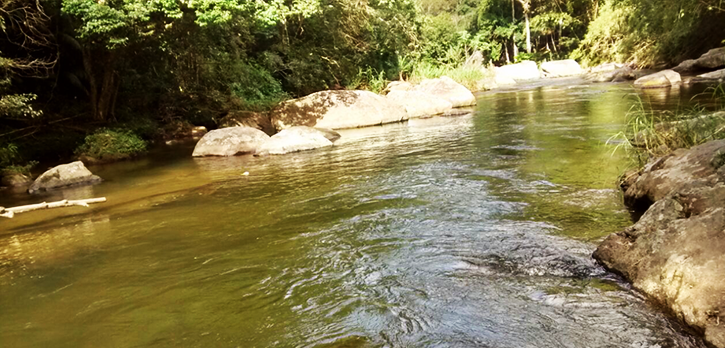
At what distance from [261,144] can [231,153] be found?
743 mm

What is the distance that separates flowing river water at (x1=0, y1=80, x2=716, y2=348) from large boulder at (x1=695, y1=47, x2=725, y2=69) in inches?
479

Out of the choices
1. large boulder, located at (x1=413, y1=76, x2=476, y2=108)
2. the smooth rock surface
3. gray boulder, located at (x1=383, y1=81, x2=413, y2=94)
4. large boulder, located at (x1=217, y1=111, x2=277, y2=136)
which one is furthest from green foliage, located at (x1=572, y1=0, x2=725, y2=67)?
the smooth rock surface

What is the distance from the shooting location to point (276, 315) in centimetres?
359

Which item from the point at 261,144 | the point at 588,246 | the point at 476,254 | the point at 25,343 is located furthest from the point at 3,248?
the point at 261,144

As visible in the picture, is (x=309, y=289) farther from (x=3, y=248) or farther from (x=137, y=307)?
(x=3, y=248)

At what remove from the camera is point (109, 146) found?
13.1 metres

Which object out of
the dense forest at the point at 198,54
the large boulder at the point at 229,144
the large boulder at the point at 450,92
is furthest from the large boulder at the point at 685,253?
the large boulder at the point at 450,92

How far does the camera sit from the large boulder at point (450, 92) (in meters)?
18.6

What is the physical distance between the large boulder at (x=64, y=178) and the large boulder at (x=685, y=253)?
9.33 m

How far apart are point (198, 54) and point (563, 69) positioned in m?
24.6

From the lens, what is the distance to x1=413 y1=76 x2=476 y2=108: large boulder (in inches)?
733

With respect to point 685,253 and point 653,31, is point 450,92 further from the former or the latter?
point 685,253

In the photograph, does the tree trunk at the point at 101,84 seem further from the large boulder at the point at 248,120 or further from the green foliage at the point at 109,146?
the large boulder at the point at 248,120

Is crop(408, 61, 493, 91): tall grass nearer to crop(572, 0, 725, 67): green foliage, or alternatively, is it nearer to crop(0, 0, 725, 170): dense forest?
crop(0, 0, 725, 170): dense forest
